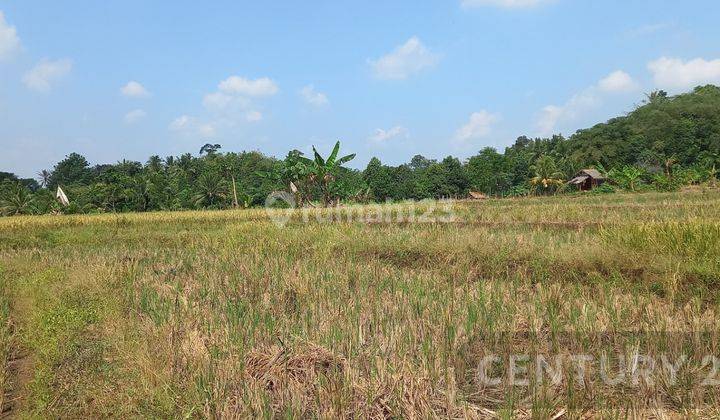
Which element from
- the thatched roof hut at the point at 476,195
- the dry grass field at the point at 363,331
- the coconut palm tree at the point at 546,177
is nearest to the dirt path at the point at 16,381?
the dry grass field at the point at 363,331

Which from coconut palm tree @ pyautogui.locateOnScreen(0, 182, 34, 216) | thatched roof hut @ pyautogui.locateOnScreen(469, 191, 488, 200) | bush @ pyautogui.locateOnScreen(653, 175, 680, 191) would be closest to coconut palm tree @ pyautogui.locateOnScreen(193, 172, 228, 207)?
coconut palm tree @ pyautogui.locateOnScreen(0, 182, 34, 216)

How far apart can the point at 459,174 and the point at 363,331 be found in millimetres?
35546

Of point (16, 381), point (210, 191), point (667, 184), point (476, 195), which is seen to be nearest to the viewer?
point (16, 381)

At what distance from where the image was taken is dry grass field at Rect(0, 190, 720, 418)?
2.31 metres

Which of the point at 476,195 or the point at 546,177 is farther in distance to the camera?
the point at 476,195

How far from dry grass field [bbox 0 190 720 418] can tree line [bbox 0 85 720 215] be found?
1822 centimetres

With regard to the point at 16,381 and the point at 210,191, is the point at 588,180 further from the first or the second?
the point at 16,381

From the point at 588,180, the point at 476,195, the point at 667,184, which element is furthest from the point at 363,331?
the point at 588,180

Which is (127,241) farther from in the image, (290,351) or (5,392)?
(290,351)

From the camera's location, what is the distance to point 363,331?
3316 mm

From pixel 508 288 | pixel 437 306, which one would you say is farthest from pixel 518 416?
pixel 508 288

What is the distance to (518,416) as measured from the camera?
7.01 ft

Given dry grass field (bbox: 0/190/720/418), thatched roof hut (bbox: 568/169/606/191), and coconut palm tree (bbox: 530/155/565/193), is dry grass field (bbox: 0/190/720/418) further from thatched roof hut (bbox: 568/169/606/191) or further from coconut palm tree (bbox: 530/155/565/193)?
thatched roof hut (bbox: 568/169/606/191)

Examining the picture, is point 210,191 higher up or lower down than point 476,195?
higher up
